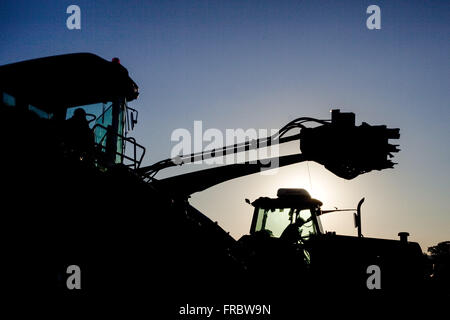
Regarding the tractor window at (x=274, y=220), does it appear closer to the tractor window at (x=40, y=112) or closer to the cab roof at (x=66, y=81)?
the cab roof at (x=66, y=81)

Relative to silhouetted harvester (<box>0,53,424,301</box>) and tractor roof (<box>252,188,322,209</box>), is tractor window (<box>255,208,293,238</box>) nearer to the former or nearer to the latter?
tractor roof (<box>252,188,322,209</box>)

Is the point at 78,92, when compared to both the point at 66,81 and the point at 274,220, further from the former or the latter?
the point at 274,220

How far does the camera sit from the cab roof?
6.46m

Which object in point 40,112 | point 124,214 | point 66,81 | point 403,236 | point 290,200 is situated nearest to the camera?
point 124,214

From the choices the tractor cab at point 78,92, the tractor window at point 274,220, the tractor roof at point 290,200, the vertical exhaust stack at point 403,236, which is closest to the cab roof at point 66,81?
the tractor cab at point 78,92

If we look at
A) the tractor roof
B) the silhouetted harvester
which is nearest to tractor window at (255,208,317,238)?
the tractor roof

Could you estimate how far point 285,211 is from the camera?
32.9 ft

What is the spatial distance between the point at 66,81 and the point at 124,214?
124 inches

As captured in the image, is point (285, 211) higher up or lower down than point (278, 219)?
higher up

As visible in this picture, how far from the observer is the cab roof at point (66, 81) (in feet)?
21.2

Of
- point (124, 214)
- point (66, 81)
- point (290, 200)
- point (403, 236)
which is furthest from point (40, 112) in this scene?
Result: point (403, 236)

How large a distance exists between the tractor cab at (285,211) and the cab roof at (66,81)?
4.67m
